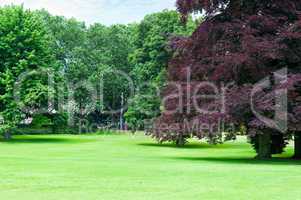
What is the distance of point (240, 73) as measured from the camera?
30641mm

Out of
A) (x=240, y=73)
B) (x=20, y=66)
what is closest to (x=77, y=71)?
(x=20, y=66)

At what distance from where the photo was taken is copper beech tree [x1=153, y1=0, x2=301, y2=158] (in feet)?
94.9

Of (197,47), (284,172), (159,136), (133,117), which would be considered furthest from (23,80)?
(284,172)

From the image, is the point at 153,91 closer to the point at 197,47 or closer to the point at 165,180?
the point at 197,47

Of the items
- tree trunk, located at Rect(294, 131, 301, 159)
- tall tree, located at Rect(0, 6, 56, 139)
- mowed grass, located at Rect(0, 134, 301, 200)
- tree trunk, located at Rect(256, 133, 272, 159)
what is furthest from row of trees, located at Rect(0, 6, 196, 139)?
mowed grass, located at Rect(0, 134, 301, 200)

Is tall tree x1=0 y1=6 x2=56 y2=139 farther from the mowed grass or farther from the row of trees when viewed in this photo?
the mowed grass

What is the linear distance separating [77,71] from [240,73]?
6599 centimetres

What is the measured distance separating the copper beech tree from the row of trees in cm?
620

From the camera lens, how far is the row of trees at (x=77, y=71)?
60469 mm

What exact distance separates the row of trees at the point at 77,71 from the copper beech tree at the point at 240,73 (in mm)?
6205

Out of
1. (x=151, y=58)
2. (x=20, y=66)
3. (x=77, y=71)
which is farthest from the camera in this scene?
(x=77, y=71)

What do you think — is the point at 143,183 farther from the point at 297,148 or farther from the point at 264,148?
the point at 297,148

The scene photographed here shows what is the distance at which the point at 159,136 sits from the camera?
157ft

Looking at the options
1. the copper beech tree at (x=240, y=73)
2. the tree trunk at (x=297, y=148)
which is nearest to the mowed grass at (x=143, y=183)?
the copper beech tree at (x=240, y=73)
